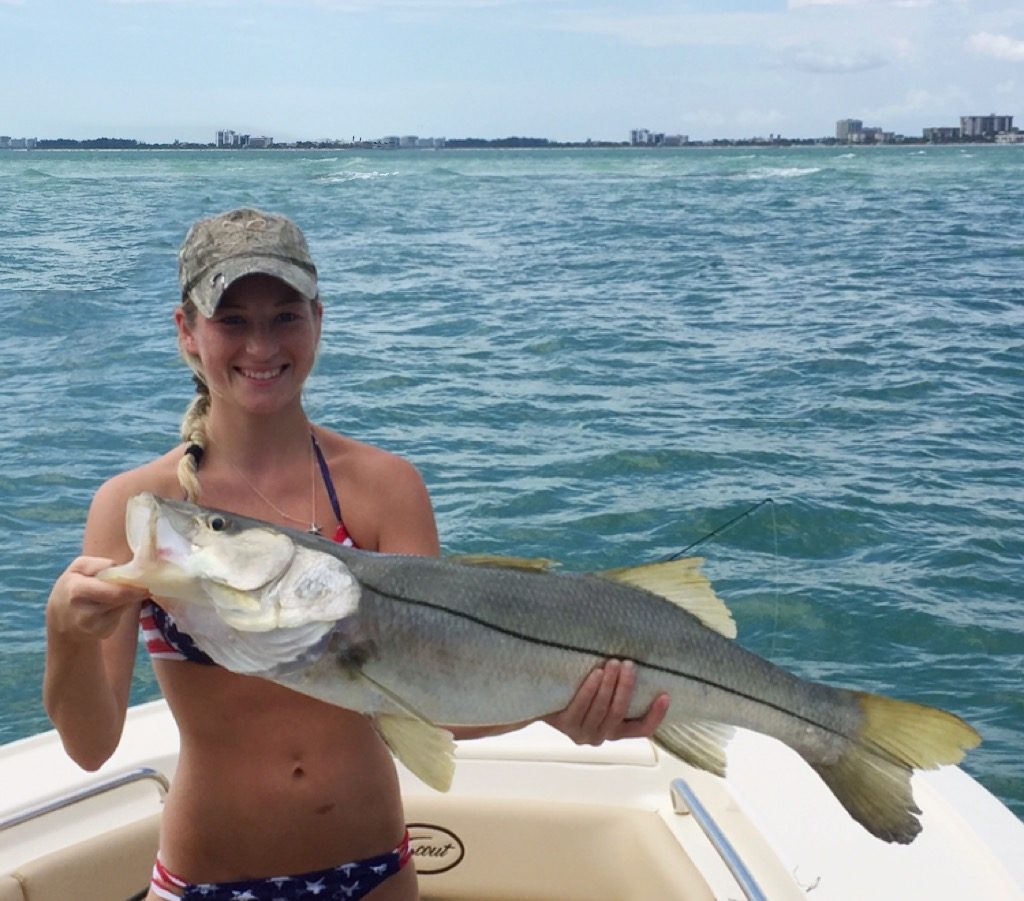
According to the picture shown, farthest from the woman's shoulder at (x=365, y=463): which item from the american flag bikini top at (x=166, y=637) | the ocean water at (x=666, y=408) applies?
the ocean water at (x=666, y=408)

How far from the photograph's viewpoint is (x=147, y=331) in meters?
17.6

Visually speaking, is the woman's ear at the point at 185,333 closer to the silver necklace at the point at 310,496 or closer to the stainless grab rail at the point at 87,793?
the silver necklace at the point at 310,496

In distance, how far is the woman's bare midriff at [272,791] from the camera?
268cm

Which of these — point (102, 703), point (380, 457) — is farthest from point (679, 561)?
point (102, 703)

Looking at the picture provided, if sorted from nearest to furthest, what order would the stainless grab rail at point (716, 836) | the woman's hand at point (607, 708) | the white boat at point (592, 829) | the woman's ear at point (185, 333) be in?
the woman's hand at point (607, 708), the woman's ear at point (185, 333), the stainless grab rail at point (716, 836), the white boat at point (592, 829)

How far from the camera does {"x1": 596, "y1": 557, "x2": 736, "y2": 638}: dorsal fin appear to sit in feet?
8.34

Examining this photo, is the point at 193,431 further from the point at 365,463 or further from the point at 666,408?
the point at 666,408

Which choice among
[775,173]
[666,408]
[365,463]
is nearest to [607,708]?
[365,463]

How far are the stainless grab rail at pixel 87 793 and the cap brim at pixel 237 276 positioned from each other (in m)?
1.73

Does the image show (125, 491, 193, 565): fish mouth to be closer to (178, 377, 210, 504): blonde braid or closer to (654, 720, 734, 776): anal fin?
(178, 377, 210, 504): blonde braid

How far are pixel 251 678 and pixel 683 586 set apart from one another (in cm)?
88

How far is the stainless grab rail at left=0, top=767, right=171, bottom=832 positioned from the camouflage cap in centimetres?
167

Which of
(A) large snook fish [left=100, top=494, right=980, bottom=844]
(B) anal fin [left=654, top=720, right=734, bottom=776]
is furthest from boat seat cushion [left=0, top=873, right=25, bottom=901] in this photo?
(B) anal fin [left=654, top=720, right=734, bottom=776]

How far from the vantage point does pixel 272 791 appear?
2.69 m
